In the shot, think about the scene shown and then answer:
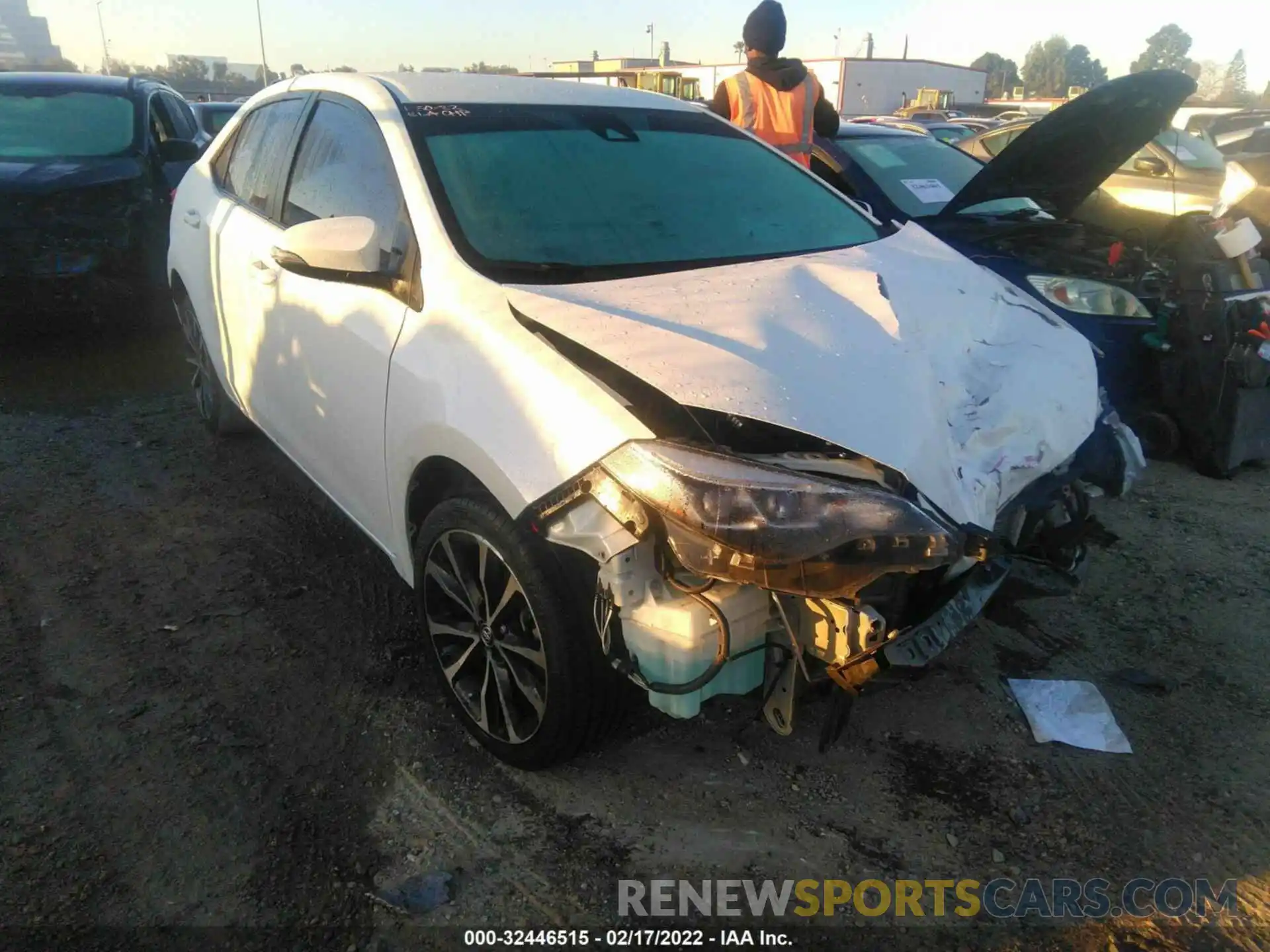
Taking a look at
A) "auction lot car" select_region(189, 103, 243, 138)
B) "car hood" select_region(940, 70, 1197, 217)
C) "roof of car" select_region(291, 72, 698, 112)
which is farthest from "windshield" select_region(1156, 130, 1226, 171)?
"auction lot car" select_region(189, 103, 243, 138)

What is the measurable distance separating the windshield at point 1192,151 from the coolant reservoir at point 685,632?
8.69 m

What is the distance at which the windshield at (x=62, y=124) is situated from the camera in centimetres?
600

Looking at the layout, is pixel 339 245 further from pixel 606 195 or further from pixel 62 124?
pixel 62 124

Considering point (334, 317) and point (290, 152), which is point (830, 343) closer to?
point (334, 317)

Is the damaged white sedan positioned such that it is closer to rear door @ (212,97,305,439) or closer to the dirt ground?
rear door @ (212,97,305,439)

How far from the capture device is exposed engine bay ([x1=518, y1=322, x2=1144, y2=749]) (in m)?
1.80

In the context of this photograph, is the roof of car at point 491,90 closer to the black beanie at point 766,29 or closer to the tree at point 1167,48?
the black beanie at point 766,29

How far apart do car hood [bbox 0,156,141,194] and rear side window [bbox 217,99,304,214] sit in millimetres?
2159

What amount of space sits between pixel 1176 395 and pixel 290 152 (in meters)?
4.27

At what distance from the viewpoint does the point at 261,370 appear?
351 cm

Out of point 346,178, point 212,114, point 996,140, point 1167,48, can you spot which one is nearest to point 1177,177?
point 996,140

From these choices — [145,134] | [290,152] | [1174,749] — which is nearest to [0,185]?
[145,134]

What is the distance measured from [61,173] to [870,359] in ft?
18.4

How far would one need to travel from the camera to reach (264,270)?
10.8ft
